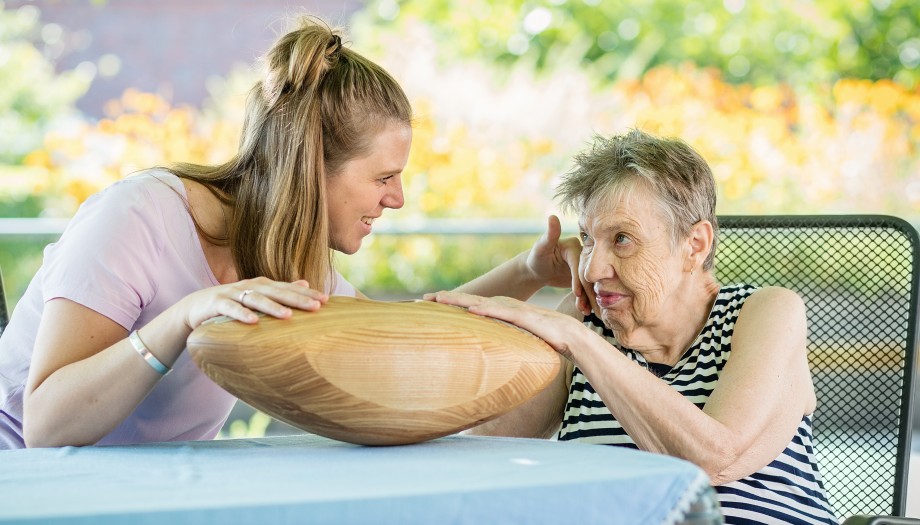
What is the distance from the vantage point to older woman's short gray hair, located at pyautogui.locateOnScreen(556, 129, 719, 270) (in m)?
1.76

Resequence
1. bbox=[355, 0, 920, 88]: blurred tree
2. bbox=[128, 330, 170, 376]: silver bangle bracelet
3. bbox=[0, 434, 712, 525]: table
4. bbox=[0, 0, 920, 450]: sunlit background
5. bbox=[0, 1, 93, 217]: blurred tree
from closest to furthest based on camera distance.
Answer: bbox=[0, 434, 712, 525]: table, bbox=[128, 330, 170, 376]: silver bangle bracelet, bbox=[0, 0, 920, 450]: sunlit background, bbox=[0, 1, 93, 217]: blurred tree, bbox=[355, 0, 920, 88]: blurred tree

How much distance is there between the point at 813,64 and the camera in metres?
6.71

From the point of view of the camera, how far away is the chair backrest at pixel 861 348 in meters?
1.83

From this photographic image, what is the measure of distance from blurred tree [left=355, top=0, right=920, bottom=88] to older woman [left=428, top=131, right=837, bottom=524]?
4.92m

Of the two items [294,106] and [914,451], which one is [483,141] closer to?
[914,451]

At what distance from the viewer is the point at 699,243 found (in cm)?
182

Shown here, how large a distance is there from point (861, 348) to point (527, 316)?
31.6 inches

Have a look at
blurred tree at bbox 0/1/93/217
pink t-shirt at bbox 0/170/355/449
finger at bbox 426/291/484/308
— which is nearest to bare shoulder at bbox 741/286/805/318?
finger at bbox 426/291/484/308

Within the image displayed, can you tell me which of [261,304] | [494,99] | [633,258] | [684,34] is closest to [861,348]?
[633,258]

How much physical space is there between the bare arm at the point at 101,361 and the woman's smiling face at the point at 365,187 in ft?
1.71

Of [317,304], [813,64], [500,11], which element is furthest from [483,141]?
[317,304]

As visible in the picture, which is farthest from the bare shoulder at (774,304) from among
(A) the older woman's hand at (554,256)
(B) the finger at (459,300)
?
(B) the finger at (459,300)

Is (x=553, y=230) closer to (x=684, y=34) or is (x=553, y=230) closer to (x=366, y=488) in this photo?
(x=366, y=488)

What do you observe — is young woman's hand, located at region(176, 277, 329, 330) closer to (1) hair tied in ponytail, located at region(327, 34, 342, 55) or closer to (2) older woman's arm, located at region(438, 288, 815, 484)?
(2) older woman's arm, located at region(438, 288, 815, 484)
